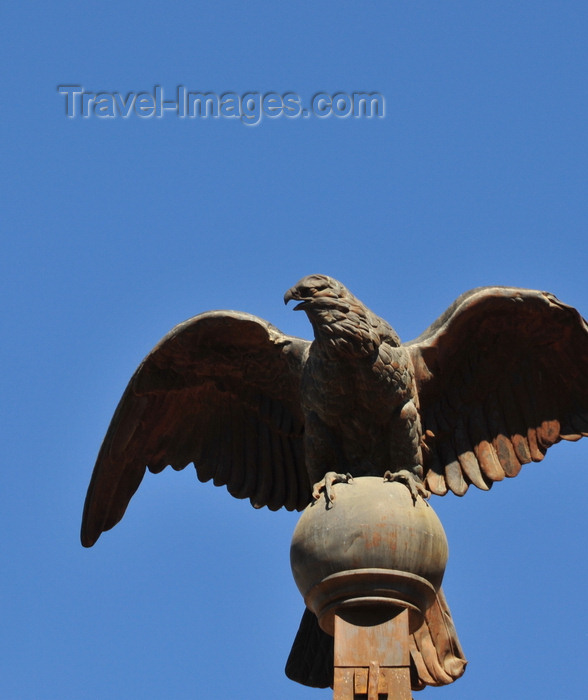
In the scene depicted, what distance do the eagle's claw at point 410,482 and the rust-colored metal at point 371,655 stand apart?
90 cm

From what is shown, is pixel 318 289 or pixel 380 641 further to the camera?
pixel 318 289

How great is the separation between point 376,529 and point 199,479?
2.58 meters

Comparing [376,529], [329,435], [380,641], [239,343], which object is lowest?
[380,641]

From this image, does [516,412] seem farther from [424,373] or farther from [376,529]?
[376,529]

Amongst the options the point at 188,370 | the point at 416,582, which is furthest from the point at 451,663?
the point at 188,370

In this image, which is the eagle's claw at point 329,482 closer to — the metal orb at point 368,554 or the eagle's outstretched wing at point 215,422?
the metal orb at point 368,554

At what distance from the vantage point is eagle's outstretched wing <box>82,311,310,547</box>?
40.1ft

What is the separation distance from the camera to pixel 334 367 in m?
11.7

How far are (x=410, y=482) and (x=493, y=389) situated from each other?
1547 mm

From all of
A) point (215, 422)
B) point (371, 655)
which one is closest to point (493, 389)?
point (215, 422)

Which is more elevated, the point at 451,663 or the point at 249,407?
the point at 249,407

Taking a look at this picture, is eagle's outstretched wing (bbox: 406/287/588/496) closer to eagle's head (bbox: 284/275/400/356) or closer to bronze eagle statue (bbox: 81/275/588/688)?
bronze eagle statue (bbox: 81/275/588/688)

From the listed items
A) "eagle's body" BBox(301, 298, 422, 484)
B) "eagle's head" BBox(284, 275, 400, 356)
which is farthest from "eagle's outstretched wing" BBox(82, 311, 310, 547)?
"eagle's head" BBox(284, 275, 400, 356)

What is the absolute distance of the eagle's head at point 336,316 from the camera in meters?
11.6
